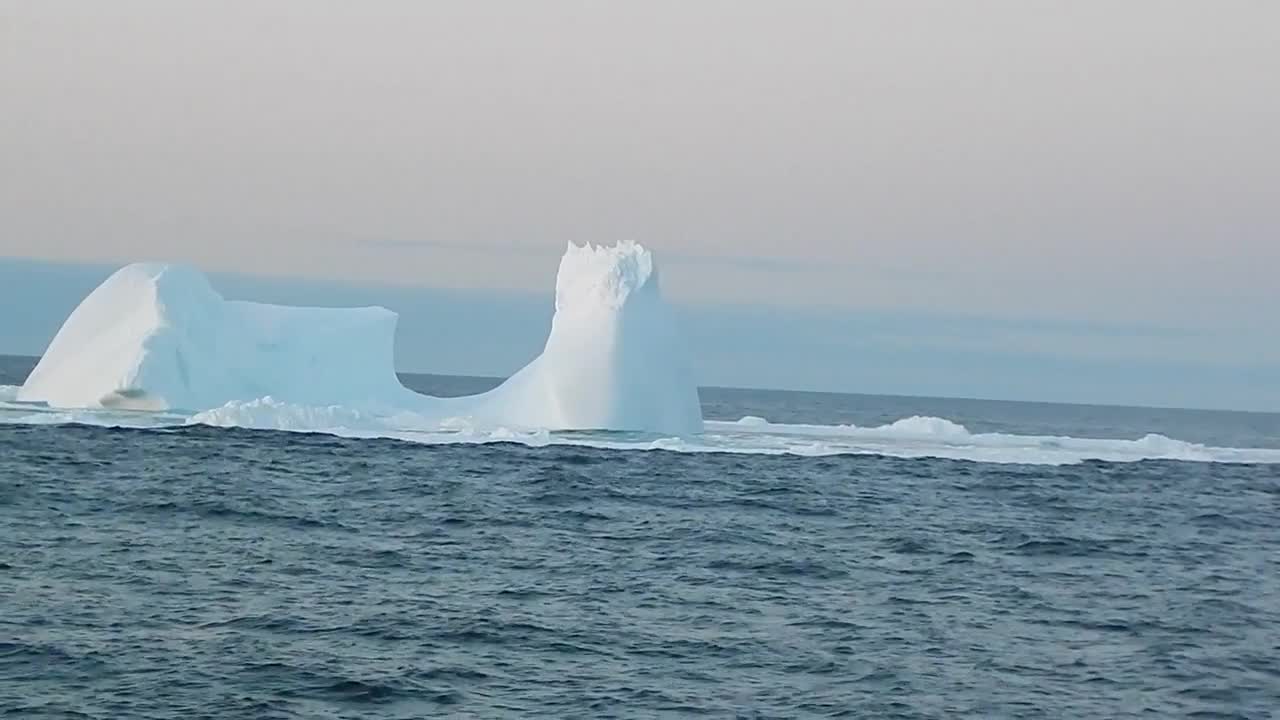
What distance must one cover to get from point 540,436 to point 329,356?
5.32 metres

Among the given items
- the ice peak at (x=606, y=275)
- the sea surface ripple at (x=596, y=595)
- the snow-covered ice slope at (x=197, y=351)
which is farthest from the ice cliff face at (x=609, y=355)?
the sea surface ripple at (x=596, y=595)

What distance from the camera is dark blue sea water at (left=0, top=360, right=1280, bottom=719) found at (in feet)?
28.7

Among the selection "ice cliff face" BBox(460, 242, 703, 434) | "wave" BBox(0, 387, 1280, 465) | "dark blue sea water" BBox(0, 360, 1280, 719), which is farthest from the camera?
"ice cliff face" BBox(460, 242, 703, 434)

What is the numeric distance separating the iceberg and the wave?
307 mm

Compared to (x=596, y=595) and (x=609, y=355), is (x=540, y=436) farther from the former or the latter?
(x=596, y=595)

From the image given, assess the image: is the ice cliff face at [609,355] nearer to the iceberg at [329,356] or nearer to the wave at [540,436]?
the iceberg at [329,356]

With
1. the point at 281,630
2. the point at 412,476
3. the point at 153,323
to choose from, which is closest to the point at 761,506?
the point at 412,476

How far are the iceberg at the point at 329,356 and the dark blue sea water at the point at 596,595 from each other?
15.7 feet

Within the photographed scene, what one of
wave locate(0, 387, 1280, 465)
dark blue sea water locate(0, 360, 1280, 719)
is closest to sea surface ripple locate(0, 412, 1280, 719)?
dark blue sea water locate(0, 360, 1280, 719)

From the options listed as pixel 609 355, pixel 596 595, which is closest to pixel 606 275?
pixel 609 355

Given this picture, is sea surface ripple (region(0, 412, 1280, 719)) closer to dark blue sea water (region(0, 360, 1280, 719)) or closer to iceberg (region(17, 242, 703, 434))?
dark blue sea water (region(0, 360, 1280, 719))

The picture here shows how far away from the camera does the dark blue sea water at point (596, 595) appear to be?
28.7ft

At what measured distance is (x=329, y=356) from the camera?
2927cm

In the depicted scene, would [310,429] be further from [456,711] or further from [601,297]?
[456,711]
